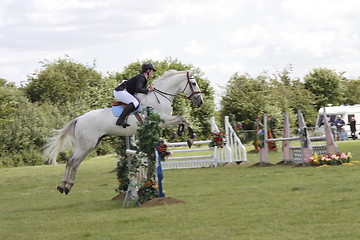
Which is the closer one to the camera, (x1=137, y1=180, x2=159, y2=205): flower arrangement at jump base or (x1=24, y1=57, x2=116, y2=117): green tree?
(x1=137, y1=180, x2=159, y2=205): flower arrangement at jump base

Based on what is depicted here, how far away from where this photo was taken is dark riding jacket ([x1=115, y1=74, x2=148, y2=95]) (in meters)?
10.5

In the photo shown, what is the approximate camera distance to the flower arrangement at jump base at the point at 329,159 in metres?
15.3

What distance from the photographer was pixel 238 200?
9.31m

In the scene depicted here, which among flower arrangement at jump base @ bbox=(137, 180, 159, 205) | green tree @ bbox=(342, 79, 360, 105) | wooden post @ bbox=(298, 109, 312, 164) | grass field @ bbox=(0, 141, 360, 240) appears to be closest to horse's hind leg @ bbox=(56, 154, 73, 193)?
grass field @ bbox=(0, 141, 360, 240)

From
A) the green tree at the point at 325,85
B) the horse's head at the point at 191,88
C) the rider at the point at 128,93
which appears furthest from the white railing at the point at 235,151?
the green tree at the point at 325,85

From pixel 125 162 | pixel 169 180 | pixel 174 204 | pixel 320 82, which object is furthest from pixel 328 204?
pixel 320 82

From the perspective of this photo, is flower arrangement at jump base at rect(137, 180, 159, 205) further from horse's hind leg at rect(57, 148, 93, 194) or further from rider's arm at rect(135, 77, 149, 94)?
horse's hind leg at rect(57, 148, 93, 194)

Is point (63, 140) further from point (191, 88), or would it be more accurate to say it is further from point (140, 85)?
point (191, 88)

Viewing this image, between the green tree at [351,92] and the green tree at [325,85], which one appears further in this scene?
the green tree at [351,92]

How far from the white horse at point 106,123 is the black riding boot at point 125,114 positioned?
142 millimetres

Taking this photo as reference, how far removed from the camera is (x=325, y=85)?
54.3 meters

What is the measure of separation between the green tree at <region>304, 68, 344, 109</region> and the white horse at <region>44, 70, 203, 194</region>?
43.2 m

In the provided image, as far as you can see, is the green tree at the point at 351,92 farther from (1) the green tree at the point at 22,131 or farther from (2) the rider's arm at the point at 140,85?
(2) the rider's arm at the point at 140,85

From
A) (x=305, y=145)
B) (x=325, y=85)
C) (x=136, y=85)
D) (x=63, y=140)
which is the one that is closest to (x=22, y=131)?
(x=305, y=145)
